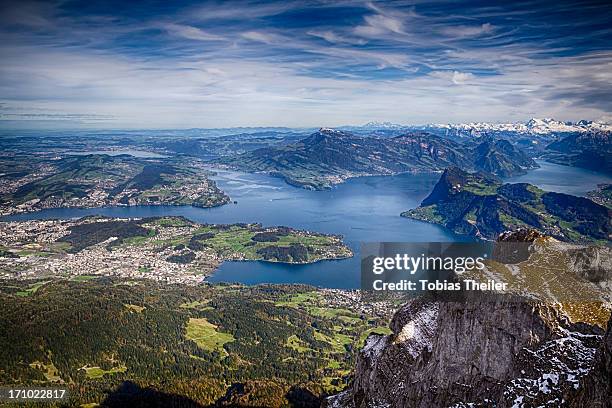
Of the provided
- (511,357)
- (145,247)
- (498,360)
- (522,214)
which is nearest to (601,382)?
(511,357)

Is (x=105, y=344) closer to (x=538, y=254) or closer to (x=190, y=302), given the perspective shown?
(x=190, y=302)

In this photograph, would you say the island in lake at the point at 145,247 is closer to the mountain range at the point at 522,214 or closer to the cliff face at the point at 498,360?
the mountain range at the point at 522,214

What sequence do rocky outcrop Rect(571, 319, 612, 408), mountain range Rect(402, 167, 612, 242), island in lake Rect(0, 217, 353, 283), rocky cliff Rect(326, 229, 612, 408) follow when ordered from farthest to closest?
mountain range Rect(402, 167, 612, 242) → island in lake Rect(0, 217, 353, 283) → rocky cliff Rect(326, 229, 612, 408) → rocky outcrop Rect(571, 319, 612, 408)

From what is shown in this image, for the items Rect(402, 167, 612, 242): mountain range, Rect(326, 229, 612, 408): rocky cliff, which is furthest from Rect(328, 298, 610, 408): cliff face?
Rect(402, 167, 612, 242): mountain range

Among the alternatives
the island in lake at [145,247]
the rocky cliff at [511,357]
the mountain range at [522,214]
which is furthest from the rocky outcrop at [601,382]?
the mountain range at [522,214]

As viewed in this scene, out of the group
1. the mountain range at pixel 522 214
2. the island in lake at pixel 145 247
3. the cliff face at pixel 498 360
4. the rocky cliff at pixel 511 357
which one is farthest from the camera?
the mountain range at pixel 522 214

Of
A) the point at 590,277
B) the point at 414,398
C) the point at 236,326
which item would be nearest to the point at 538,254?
the point at 590,277

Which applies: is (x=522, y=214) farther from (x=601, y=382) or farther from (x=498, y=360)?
(x=601, y=382)

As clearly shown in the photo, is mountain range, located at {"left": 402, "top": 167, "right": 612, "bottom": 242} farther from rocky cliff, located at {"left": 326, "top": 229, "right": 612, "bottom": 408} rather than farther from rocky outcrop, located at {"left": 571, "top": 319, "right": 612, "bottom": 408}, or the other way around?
rocky outcrop, located at {"left": 571, "top": 319, "right": 612, "bottom": 408}
